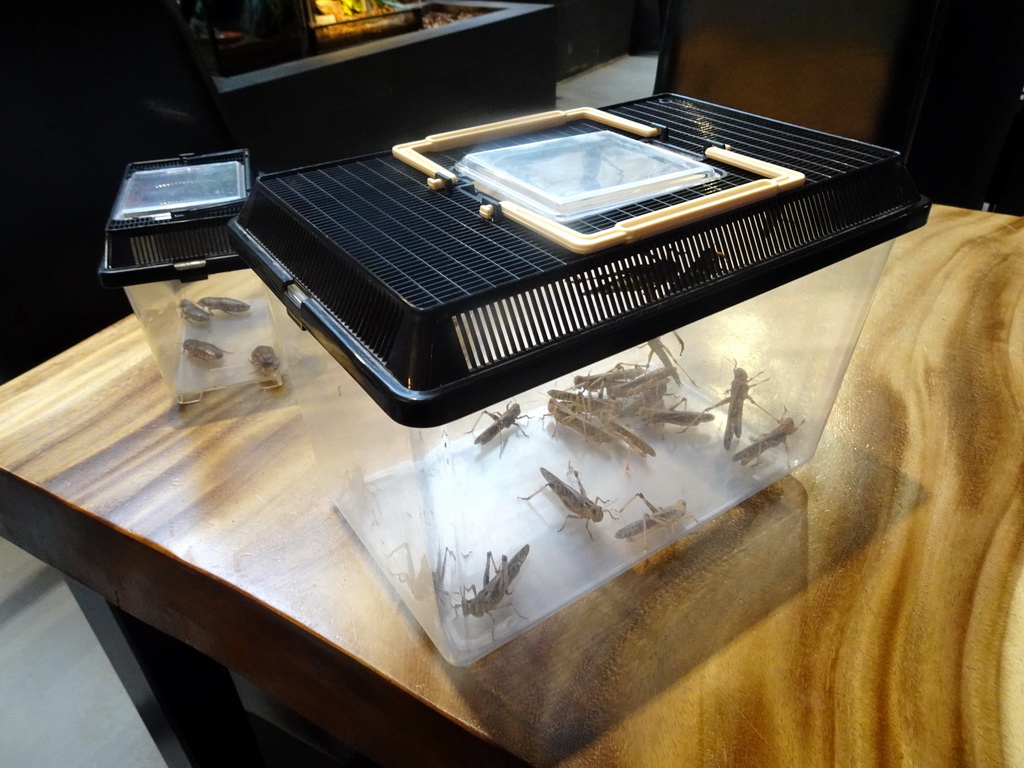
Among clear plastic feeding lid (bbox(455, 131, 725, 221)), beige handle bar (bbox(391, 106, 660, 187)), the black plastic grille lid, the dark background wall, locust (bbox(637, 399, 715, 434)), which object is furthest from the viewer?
the dark background wall

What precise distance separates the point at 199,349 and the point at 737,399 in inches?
25.7

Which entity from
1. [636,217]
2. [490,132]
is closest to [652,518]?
[636,217]

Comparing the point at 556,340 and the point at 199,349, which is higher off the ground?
the point at 556,340

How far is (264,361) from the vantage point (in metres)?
0.88

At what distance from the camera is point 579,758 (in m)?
0.50

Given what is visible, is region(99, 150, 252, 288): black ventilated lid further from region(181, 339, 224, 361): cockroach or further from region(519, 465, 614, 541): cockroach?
region(519, 465, 614, 541): cockroach

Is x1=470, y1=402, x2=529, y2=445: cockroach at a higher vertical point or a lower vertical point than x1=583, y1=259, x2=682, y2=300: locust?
lower

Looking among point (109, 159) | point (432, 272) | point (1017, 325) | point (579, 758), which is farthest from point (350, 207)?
point (109, 159)

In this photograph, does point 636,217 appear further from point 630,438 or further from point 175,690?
point 175,690

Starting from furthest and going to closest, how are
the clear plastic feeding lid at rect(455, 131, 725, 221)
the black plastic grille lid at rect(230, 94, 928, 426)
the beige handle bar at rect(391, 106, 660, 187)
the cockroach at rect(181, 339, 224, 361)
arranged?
1. the cockroach at rect(181, 339, 224, 361)
2. the beige handle bar at rect(391, 106, 660, 187)
3. the clear plastic feeding lid at rect(455, 131, 725, 221)
4. the black plastic grille lid at rect(230, 94, 928, 426)

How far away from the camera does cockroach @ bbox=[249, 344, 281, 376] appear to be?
0.88 meters

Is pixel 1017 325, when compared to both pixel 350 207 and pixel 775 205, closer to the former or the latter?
pixel 775 205

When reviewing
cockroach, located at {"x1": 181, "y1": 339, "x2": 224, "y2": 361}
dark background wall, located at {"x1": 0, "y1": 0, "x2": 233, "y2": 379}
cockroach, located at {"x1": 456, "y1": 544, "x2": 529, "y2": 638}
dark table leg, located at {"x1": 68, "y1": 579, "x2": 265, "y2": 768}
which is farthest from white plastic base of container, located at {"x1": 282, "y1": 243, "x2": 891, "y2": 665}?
dark background wall, located at {"x1": 0, "y1": 0, "x2": 233, "y2": 379}

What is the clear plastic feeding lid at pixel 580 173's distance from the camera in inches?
22.0
